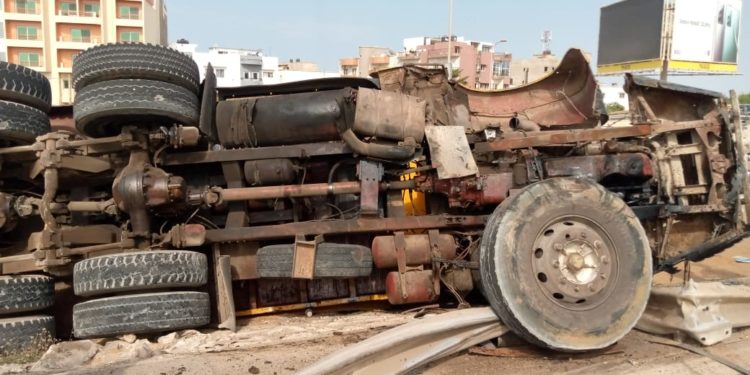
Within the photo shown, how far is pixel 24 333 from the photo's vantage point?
356cm

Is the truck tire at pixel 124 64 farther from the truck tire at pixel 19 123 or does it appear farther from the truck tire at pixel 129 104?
the truck tire at pixel 19 123

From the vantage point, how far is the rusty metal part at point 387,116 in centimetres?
405

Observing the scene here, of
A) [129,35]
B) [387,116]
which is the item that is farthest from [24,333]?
[129,35]

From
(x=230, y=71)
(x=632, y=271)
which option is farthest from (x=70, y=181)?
(x=230, y=71)

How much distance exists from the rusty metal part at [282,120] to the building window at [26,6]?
70.7 metres

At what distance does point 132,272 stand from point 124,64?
136cm

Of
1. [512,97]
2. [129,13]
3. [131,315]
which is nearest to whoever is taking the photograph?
[131,315]

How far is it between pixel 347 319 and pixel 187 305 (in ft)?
3.87

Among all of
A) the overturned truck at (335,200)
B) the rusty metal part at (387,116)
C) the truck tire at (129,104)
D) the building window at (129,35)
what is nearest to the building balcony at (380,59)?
the building window at (129,35)

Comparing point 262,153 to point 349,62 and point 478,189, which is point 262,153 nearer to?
point 478,189

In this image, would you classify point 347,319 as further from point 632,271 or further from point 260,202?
point 632,271

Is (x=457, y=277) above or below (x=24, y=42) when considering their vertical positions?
below

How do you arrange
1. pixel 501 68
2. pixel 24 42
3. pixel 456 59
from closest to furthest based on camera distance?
pixel 24 42
pixel 456 59
pixel 501 68

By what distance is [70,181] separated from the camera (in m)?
4.27
